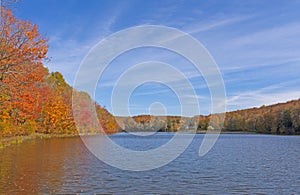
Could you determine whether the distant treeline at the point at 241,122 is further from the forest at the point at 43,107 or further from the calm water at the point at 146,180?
the calm water at the point at 146,180

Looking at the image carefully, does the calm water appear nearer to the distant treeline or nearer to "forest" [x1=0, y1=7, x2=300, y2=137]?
"forest" [x1=0, y1=7, x2=300, y2=137]

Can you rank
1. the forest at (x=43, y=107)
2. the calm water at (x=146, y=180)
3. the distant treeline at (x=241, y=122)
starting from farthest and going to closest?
the distant treeline at (x=241, y=122) < the forest at (x=43, y=107) < the calm water at (x=146, y=180)

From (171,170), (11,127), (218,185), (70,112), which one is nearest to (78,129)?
(70,112)

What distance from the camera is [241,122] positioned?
160 m

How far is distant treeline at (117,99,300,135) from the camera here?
116 m

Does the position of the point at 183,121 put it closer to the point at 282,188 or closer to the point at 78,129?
the point at 78,129

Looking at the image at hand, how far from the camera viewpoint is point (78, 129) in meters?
87.6

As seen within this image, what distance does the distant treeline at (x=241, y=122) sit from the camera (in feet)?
380

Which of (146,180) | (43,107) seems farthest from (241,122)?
(146,180)

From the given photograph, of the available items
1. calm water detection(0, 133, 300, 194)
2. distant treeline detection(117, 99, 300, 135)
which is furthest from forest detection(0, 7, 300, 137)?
calm water detection(0, 133, 300, 194)

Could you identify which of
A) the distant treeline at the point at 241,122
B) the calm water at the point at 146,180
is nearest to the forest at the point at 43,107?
the distant treeline at the point at 241,122

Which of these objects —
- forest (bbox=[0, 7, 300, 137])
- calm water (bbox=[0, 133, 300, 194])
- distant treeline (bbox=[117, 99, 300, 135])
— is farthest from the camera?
distant treeline (bbox=[117, 99, 300, 135])

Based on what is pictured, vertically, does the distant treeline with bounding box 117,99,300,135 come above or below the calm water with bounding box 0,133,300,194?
above

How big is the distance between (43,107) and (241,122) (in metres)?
119
